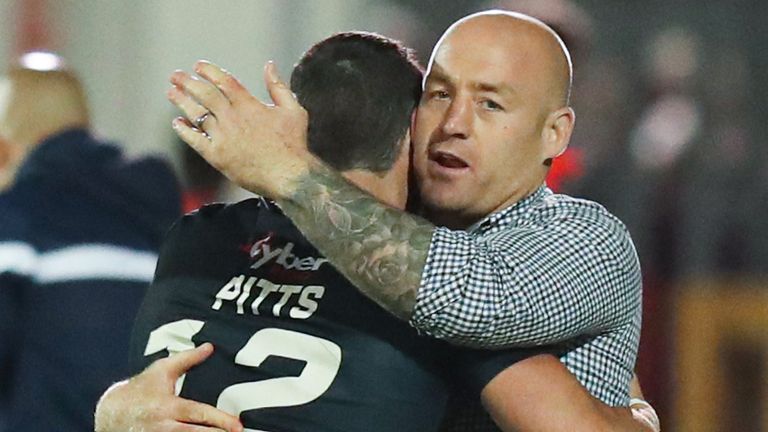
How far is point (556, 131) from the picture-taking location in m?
3.02

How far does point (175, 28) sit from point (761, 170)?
3020mm

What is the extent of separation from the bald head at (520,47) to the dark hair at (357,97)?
0.09m

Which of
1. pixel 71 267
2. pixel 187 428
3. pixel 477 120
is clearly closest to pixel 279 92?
pixel 477 120

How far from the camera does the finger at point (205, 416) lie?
9.14ft

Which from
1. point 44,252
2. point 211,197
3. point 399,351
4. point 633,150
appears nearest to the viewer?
point 399,351

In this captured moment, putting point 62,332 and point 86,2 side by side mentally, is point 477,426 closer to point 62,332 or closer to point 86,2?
point 62,332

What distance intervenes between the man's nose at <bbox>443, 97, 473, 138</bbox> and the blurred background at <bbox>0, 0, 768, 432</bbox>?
9.74 feet

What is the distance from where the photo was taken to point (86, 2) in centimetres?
864

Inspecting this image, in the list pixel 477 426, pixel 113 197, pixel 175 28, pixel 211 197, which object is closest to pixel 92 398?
pixel 113 197

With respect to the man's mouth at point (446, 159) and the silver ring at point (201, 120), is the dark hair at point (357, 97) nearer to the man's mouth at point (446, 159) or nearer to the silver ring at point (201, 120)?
the man's mouth at point (446, 159)

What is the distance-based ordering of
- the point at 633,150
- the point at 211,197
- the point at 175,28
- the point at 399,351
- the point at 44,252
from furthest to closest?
the point at 175,28 → the point at 633,150 → the point at 211,197 → the point at 44,252 → the point at 399,351

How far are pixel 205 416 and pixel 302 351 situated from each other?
0.21 meters

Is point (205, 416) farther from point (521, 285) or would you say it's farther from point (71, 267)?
point (71, 267)

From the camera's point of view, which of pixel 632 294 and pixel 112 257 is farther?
pixel 112 257
